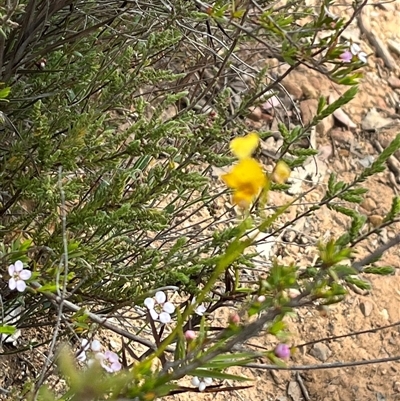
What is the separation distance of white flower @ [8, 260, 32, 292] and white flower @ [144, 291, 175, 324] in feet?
0.70

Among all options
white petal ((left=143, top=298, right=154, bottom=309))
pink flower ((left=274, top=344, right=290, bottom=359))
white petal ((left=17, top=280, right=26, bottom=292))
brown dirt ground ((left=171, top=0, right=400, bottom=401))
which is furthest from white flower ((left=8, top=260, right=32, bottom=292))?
brown dirt ground ((left=171, top=0, right=400, bottom=401))

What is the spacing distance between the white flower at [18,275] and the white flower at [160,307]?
0.21 metres

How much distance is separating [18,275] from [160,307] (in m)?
0.26

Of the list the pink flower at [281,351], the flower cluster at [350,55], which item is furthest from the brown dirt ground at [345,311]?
the pink flower at [281,351]

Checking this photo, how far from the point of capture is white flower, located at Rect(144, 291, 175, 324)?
3.70 ft

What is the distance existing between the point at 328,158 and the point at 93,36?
135 centimetres

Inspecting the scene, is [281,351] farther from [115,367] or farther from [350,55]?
[350,55]

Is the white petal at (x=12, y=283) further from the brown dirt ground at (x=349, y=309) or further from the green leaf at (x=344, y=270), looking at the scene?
the brown dirt ground at (x=349, y=309)

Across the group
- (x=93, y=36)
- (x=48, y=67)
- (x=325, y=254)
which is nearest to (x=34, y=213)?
(x=48, y=67)

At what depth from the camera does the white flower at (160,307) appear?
1.13 m

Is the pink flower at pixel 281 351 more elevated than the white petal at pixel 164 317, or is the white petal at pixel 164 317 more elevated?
the white petal at pixel 164 317

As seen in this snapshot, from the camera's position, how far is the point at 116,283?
1.44 m

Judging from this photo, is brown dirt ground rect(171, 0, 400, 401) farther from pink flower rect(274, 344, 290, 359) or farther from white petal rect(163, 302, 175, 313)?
pink flower rect(274, 344, 290, 359)

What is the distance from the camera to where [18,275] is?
1140 millimetres
